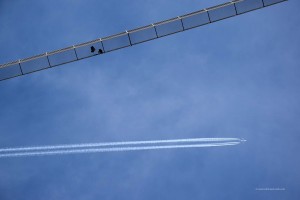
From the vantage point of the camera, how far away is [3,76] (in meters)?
19.2

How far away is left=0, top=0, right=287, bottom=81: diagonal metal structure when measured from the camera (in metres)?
18.8

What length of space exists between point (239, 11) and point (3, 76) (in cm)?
1475

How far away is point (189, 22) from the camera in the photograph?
18844 mm

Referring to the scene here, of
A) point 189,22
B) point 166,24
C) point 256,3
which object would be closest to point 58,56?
point 166,24

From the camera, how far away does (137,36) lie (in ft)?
61.9

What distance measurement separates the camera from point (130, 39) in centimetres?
1875

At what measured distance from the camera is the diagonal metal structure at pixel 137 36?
738 inches

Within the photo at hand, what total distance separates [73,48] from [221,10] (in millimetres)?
9107

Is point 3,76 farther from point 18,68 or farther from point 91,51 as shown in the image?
point 91,51

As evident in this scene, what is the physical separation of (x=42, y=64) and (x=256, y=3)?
13.3 metres

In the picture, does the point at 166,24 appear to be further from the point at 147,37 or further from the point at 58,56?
the point at 58,56

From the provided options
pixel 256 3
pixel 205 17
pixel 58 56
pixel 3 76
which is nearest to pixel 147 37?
pixel 205 17

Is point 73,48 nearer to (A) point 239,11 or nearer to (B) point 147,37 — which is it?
(B) point 147,37

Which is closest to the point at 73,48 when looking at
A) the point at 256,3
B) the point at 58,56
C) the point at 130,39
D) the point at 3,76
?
the point at 58,56
